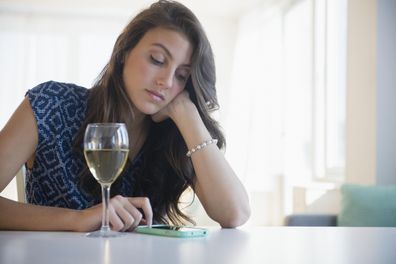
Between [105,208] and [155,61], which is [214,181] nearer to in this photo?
[155,61]

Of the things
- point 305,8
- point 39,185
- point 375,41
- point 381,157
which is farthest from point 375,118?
point 39,185

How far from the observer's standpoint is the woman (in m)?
1.43

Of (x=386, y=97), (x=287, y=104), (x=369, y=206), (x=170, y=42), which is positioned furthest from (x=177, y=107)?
(x=287, y=104)

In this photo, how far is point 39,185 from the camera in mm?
1499

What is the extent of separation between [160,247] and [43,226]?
1.17 ft

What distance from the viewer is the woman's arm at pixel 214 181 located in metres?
1.39

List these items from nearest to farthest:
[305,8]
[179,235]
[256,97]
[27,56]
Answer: [179,235] < [305,8] < [256,97] < [27,56]

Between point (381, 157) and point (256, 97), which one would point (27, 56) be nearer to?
point (256, 97)

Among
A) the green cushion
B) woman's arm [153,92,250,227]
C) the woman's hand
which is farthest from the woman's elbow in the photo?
the green cushion

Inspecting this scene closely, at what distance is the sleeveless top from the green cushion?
2120 millimetres

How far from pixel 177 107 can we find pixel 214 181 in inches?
10.3

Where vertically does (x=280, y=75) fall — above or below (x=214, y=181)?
above

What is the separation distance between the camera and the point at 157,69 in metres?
1.46

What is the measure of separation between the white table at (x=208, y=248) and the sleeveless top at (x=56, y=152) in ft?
1.33
